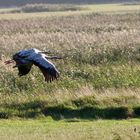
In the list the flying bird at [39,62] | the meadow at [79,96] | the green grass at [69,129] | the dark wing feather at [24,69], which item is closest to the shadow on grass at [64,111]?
the meadow at [79,96]

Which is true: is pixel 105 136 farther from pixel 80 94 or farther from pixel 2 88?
pixel 2 88

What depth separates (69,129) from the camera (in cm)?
1223

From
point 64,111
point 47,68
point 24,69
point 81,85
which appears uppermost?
point 47,68

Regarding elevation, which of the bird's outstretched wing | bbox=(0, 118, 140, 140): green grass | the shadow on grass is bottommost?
the shadow on grass

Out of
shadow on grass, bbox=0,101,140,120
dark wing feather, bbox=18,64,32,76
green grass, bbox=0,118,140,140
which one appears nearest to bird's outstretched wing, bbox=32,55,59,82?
dark wing feather, bbox=18,64,32,76

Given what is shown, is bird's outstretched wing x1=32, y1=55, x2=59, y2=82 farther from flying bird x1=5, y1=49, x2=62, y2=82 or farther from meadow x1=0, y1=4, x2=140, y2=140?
meadow x1=0, y1=4, x2=140, y2=140

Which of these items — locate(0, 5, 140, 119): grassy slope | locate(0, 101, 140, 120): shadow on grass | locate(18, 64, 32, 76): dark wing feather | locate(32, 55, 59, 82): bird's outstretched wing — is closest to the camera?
locate(32, 55, 59, 82): bird's outstretched wing

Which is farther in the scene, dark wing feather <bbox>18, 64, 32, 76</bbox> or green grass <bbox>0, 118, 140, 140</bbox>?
green grass <bbox>0, 118, 140, 140</bbox>

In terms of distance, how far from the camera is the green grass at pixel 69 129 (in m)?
11.2

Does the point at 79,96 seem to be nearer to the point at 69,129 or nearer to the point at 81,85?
the point at 81,85

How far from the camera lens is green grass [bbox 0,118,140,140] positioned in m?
11.2

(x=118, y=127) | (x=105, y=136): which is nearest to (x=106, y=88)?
(x=118, y=127)

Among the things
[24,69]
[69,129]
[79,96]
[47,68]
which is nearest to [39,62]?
[47,68]

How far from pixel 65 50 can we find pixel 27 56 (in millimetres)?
11931
